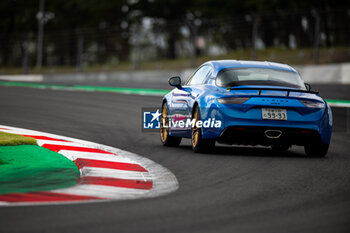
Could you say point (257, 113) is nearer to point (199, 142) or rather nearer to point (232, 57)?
point (199, 142)

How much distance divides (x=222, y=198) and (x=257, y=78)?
13.2ft

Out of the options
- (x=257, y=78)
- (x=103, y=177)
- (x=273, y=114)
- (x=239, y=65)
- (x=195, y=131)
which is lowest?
(x=103, y=177)

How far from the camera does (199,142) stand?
10.1 metres

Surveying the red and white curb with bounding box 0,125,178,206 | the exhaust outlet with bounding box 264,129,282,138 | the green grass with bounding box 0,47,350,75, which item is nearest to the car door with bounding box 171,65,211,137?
the red and white curb with bounding box 0,125,178,206

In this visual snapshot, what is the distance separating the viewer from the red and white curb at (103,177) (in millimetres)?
6656

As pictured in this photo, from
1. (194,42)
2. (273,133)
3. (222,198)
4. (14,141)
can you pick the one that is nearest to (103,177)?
(222,198)

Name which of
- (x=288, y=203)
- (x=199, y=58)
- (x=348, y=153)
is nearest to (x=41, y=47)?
(x=199, y=58)

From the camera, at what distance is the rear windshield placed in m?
10.3

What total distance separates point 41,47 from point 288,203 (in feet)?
135

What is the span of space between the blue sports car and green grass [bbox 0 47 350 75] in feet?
69.1

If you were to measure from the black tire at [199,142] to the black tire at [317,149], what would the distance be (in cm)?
140

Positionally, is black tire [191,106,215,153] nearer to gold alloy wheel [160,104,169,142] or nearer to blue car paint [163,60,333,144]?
blue car paint [163,60,333,144]

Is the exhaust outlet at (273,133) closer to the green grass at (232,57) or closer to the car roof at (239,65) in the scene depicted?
the car roof at (239,65)

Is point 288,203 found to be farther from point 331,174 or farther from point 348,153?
point 348,153
